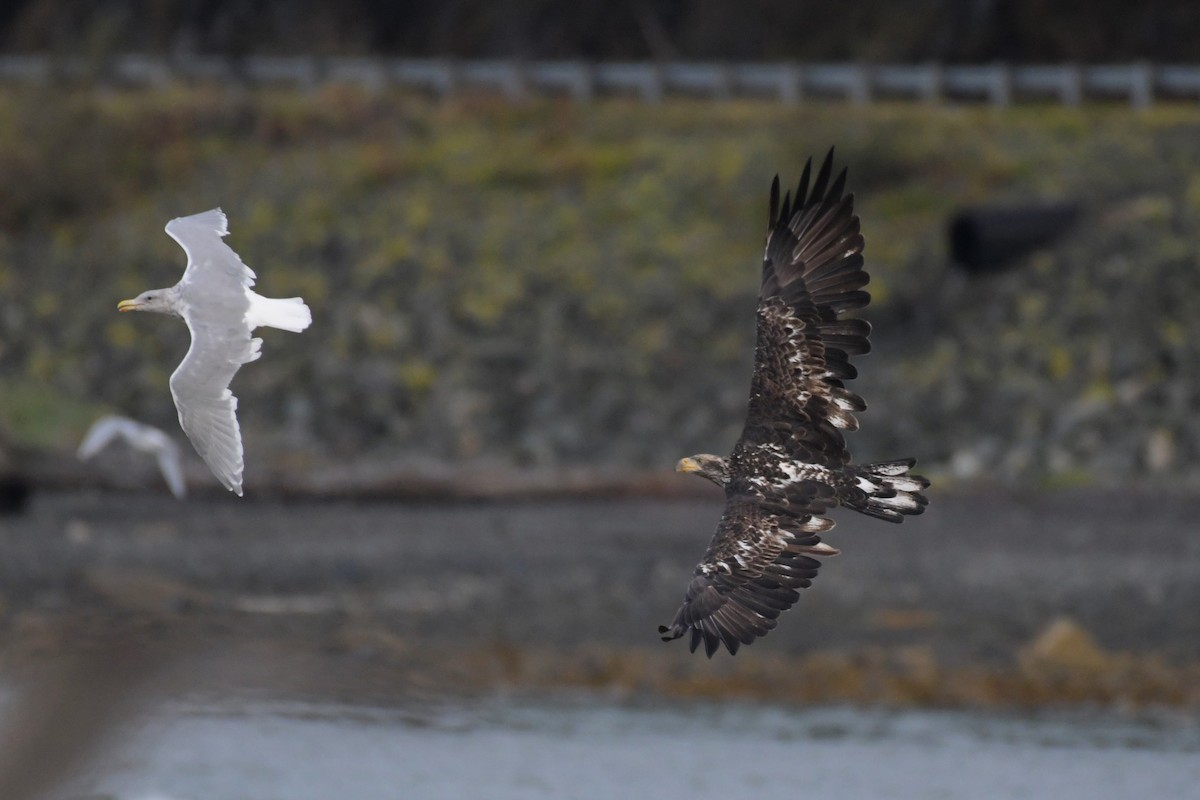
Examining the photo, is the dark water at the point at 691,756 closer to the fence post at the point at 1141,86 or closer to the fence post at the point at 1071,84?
the fence post at the point at 1141,86

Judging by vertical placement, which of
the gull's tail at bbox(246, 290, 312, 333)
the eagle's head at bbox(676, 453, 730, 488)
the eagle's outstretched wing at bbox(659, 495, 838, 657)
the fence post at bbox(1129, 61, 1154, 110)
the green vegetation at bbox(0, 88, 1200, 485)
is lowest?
the eagle's outstretched wing at bbox(659, 495, 838, 657)

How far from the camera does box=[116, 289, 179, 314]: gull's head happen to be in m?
8.26

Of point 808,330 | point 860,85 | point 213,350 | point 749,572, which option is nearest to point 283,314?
point 213,350

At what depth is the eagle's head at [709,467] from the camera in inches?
376

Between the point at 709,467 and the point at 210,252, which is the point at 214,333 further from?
the point at 709,467

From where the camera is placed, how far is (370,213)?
36281mm

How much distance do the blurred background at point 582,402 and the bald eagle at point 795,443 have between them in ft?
7.28

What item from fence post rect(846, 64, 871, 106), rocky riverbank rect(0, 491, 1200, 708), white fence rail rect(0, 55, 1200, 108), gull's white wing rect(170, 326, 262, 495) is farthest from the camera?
fence post rect(846, 64, 871, 106)

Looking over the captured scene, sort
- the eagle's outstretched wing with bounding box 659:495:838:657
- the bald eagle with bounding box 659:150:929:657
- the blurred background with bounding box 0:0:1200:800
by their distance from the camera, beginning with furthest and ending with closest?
the blurred background with bounding box 0:0:1200:800 → the bald eagle with bounding box 659:150:929:657 → the eagle's outstretched wing with bounding box 659:495:838:657

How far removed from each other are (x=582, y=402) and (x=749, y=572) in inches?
791

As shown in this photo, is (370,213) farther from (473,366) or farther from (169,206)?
(473,366)

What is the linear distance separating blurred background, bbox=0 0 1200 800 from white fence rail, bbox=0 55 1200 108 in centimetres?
11

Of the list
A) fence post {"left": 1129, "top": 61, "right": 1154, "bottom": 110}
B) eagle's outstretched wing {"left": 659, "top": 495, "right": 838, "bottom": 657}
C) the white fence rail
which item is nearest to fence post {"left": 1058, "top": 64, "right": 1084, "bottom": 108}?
the white fence rail

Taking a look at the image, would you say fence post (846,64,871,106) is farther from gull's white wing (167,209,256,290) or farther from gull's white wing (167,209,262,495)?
gull's white wing (167,209,262,495)
